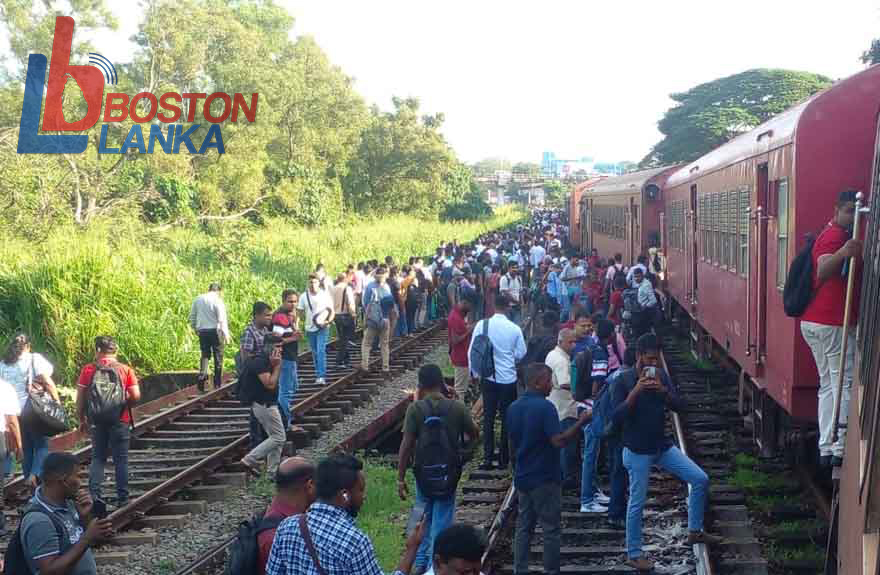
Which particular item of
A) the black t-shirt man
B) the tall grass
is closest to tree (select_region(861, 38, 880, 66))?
the tall grass

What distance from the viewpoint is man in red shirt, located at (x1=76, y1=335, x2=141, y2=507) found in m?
9.19

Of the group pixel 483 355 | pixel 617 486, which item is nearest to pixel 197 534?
pixel 483 355

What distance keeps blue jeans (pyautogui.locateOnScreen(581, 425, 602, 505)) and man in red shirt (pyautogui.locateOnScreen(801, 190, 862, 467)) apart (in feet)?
8.65

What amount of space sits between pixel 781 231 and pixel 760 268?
89cm

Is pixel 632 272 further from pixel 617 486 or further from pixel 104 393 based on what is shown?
pixel 104 393

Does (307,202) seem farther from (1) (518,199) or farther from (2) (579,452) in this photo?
(1) (518,199)

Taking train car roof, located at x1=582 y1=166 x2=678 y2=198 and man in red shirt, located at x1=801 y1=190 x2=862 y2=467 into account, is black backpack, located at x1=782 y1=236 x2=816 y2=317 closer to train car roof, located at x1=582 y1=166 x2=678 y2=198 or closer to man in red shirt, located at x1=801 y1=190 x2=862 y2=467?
man in red shirt, located at x1=801 y1=190 x2=862 y2=467

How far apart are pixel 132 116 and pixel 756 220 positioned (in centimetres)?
2377

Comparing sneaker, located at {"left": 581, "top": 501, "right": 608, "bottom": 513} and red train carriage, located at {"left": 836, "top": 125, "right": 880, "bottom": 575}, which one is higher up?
red train carriage, located at {"left": 836, "top": 125, "right": 880, "bottom": 575}

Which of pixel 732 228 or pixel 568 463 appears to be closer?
pixel 568 463

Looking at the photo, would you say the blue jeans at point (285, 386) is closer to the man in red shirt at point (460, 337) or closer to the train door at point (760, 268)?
the man in red shirt at point (460, 337)

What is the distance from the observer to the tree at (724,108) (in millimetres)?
54250

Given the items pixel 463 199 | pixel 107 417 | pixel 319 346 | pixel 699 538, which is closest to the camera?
pixel 699 538

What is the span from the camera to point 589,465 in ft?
28.9
